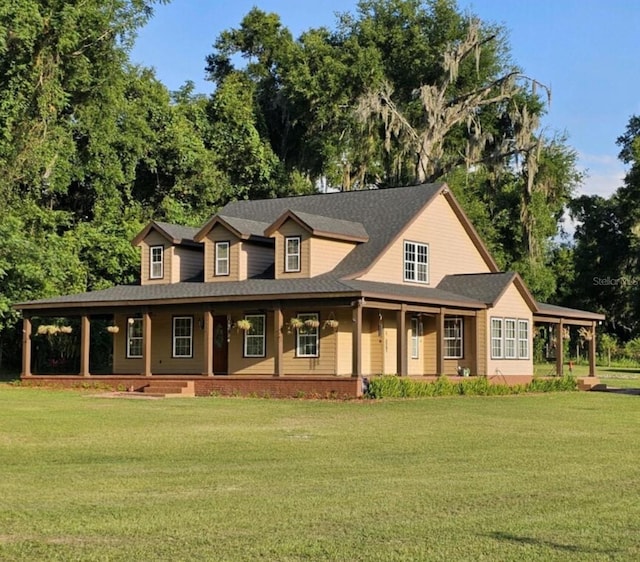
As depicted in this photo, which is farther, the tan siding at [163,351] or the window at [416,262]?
the tan siding at [163,351]

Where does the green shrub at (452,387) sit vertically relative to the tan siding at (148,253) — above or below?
below

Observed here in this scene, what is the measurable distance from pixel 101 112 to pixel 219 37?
2200cm

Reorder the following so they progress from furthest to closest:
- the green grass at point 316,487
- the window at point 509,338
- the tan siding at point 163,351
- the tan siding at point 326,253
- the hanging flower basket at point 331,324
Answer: the tan siding at point 163,351 → the window at point 509,338 → the tan siding at point 326,253 → the hanging flower basket at point 331,324 → the green grass at point 316,487

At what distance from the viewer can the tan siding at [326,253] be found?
28828 millimetres

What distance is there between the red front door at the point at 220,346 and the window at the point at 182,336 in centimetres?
89

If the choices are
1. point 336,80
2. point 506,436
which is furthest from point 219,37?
point 506,436

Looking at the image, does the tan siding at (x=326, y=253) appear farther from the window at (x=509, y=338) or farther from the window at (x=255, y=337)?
the window at (x=509, y=338)

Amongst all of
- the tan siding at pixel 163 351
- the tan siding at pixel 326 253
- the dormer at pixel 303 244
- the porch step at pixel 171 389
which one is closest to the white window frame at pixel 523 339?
the tan siding at pixel 326 253

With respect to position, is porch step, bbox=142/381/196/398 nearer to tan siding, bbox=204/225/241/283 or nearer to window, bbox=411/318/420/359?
tan siding, bbox=204/225/241/283

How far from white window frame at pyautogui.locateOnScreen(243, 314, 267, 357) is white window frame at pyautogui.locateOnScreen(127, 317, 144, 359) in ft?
13.8

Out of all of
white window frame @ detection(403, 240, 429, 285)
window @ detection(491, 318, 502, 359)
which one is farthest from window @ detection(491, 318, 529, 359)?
white window frame @ detection(403, 240, 429, 285)

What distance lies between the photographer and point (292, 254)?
29.0 m

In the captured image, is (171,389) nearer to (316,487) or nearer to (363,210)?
(363,210)

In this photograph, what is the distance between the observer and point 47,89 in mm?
33281
